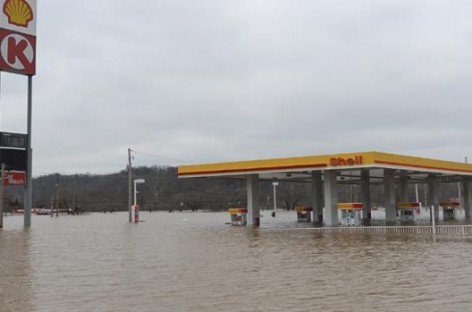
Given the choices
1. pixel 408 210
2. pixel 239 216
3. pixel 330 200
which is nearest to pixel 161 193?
pixel 239 216

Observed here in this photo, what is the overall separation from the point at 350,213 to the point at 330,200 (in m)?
2.14

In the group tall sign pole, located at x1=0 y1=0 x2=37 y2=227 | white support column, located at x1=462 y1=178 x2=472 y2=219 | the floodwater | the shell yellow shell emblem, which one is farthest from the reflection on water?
white support column, located at x1=462 y1=178 x2=472 y2=219

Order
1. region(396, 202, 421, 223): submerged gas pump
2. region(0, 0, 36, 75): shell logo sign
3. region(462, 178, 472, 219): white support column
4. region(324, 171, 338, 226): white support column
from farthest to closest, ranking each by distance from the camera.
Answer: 1. region(462, 178, 472, 219): white support column
2. region(396, 202, 421, 223): submerged gas pump
3. region(0, 0, 36, 75): shell logo sign
4. region(324, 171, 338, 226): white support column

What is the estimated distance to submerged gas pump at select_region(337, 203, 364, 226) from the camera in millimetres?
34688

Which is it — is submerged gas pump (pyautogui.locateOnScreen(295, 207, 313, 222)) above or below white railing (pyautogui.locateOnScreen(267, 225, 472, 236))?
above

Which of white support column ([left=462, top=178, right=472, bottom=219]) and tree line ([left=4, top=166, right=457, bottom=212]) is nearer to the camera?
white support column ([left=462, top=178, right=472, bottom=219])

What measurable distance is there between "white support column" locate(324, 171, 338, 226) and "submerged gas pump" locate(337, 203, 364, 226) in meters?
0.79

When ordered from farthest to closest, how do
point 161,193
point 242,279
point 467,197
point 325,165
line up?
1. point 161,193
2. point 467,197
3. point 325,165
4. point 242,279

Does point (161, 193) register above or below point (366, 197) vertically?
above

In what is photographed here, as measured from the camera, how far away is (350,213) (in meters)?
35.4

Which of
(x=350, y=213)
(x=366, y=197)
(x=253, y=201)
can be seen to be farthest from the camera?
(x=366, y=197)

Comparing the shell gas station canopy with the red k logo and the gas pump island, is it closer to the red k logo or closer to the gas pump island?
the gas pump island

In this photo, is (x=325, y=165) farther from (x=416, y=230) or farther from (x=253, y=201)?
(x=253, y=201)

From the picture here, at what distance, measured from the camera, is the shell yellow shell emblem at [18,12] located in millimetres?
38281
